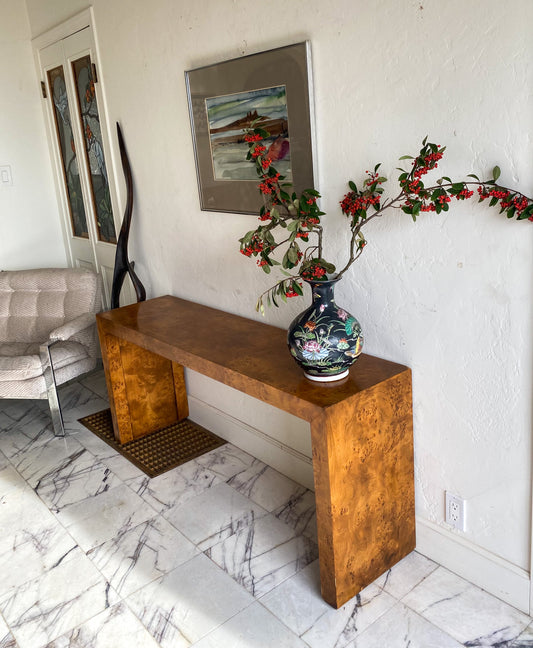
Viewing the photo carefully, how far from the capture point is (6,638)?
74.5 inches

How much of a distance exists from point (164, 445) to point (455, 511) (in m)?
1.50

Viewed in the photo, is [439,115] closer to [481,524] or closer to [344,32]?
[344,32]

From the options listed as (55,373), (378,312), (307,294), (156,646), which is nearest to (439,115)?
(378,312)

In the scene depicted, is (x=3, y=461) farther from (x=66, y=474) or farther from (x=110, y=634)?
(x=110, y=634)

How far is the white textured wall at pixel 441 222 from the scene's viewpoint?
1.57 m

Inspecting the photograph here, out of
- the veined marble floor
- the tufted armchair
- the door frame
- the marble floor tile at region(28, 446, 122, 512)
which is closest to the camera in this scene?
the veined marble floor

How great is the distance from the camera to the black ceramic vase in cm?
185

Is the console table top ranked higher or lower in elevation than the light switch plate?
lower

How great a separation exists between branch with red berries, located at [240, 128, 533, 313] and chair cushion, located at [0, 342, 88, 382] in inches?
62.7

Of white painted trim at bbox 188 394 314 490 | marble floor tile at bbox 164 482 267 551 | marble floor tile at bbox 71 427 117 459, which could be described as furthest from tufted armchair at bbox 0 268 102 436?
marble floor tile at bbox 164 482 267 551

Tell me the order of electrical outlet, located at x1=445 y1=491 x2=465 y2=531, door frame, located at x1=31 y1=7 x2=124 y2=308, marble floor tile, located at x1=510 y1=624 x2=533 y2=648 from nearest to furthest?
marble floor tile, located at x1=510 y1=624 x2=533 y2=648 < electrical outlet, located at x1=445 y1=491 x2=465 y2=531 < door frame, located at x1=31 y1=7 x2=124 y2=308

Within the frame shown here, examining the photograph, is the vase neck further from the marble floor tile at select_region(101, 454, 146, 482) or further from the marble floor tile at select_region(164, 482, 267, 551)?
the marble floor tile at select_region(101, 454, 146, 482)

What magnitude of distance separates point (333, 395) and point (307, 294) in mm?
579

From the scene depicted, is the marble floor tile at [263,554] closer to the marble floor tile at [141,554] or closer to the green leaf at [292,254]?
the marble floor tile at [141,554]
